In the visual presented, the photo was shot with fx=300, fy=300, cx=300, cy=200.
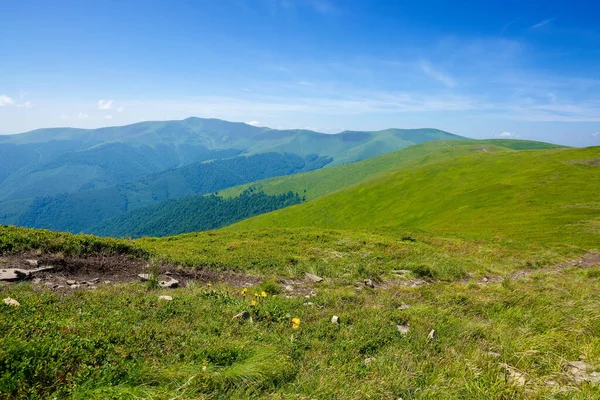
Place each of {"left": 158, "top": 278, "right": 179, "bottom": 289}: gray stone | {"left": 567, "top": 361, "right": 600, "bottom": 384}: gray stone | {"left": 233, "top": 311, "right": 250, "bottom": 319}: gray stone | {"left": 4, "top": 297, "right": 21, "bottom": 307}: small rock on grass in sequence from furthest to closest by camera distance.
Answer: {"left": 158, "top": 278, "right": 179, "bottom": 289}: gray stone → {"left": 233, "top": 311, "right": 250, "bottom": 319}: gray stone → {"left": 4, "top": 297, "right": 21, "bottom": 307}: small rock on grass → {"left": 567, "top": 361, "right": 600, "bottom": 384}: gray stone

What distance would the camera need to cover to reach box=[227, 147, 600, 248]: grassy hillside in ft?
137

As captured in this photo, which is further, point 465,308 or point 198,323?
point 465,308

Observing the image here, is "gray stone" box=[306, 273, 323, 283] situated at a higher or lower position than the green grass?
lower

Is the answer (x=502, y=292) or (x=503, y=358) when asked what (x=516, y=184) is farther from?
(x=503, y=358)

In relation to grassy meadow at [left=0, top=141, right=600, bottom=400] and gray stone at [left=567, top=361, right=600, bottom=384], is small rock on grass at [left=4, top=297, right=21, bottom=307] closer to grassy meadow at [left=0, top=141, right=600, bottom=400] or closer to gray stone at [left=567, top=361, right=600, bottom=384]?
grassy meadow at [left=0, top=141, right=600, bottom=400]

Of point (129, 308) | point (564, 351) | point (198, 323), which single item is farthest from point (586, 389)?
point (129, 308)

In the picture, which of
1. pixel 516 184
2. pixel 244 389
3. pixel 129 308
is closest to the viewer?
pixel 244 389

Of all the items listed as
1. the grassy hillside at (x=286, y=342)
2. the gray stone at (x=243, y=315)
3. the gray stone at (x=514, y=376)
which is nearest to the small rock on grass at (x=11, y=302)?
the grassy hillside at (x=286, y=342)

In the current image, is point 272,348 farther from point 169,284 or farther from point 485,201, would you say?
point 485,201

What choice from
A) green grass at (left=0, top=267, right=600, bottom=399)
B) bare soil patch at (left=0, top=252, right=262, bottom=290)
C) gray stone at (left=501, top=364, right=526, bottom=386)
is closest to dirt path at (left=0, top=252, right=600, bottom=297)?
bare soil patch at (left=0, top=252, right=262, bottom=290)

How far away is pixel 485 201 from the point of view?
68.3 m

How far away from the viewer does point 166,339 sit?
650 centimetres

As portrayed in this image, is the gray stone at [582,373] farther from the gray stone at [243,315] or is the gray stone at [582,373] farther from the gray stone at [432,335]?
Result: the gray stone at [243,315]

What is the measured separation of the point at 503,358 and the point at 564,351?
165 cm
